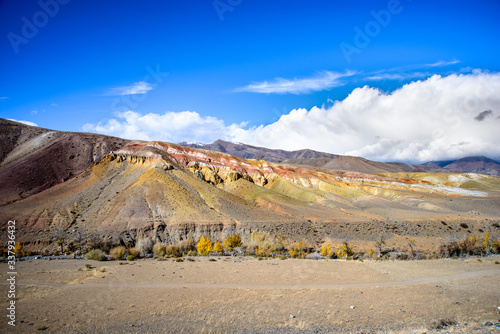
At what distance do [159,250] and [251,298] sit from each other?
774 inches

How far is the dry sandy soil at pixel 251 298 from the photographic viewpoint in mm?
15156

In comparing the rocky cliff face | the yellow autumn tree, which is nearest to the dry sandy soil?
the yellow autumn tree

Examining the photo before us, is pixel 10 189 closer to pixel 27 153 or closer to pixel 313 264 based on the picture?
pixel 27 153

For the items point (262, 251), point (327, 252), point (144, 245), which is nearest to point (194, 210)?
point (144, 245)

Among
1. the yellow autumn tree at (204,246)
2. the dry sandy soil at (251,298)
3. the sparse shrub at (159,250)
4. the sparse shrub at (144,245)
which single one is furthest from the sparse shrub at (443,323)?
the sparse shrub at (144,245)

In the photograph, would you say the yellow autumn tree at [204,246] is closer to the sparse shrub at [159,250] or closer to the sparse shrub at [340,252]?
the sparse shrub at [159,250]

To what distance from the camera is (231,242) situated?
40.8 m

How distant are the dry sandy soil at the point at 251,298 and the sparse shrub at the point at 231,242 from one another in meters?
10.8

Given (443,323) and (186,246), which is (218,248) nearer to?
(186,246)

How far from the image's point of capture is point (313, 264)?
30.2 metres

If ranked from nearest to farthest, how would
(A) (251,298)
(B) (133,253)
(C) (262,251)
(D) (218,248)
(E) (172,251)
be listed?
1. (A) (251,298)
2. (B) (133,253)
3. (E) (172,251)
4. (C) (262,251)
5. (D) (218,248)

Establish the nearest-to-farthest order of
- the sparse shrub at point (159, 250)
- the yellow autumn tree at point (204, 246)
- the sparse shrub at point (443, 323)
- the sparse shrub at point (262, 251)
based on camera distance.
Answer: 1. the sparse shrub at point (443, 323)
2. the sparse shrub at point (159, 250)
3. the sparse shrub at point (262, 251)
4. the yellow autumn tree at point (204, 246)

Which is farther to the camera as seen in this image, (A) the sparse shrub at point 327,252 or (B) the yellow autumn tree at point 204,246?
(B) the yellow autumn tree at point 204,246

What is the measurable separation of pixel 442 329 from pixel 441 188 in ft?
314
